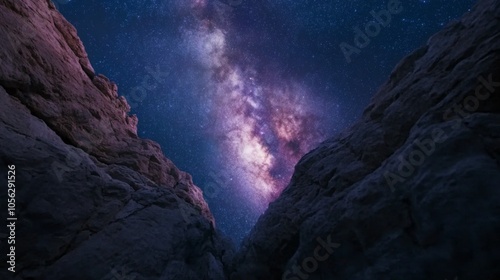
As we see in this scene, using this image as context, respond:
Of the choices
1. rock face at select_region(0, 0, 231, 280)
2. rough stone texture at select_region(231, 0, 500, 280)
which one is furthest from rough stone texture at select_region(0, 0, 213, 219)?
rough stone texture at select_region(231, 0, 500, 280)

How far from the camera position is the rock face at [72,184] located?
642 cm

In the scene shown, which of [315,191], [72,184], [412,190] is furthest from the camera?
[315,191]

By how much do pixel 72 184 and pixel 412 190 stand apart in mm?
8389

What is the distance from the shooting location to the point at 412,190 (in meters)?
5.37

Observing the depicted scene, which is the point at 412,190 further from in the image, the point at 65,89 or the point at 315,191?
the point at 65,89

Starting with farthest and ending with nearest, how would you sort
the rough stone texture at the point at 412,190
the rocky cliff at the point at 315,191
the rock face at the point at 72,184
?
the rock face at the point at 72,184, the rocky cliff at the point at 315,191, the rough stone texture at the point at 412,190

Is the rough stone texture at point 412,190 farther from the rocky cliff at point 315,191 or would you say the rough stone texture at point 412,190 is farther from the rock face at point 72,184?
the rock face at point 72,184

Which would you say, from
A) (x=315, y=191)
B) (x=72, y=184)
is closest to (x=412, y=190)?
(x=315, y=191)

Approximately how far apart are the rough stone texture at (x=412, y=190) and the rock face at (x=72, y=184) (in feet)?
8.44

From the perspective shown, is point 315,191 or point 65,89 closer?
point 315,191

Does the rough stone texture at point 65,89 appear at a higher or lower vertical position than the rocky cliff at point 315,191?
higher

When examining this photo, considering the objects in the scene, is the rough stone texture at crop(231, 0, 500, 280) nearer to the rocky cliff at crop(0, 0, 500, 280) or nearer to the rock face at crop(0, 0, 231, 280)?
the rocky cliff at crop(0, 0, 500, 280)

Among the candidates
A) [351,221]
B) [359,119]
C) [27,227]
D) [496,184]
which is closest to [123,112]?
[27,227]

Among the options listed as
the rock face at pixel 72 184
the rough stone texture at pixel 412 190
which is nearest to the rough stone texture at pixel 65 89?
the rock face at pixel 72 184
